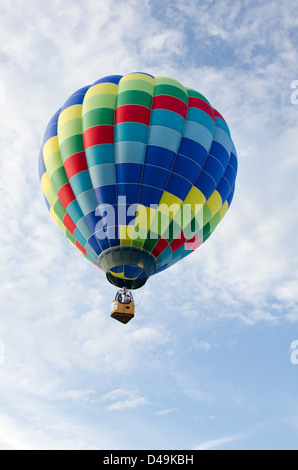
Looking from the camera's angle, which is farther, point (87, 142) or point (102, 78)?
point (102, 78)

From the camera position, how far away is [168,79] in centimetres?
1438

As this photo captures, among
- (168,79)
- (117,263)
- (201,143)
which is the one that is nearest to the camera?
(117,263)

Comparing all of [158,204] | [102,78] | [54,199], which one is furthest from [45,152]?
[158,204]

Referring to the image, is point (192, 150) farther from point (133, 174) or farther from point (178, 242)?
point (178, 242)

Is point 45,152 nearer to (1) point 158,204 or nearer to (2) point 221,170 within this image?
(1) point 158,204

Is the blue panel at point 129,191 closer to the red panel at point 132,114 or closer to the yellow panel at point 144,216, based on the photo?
the yellow panel at point 144,216

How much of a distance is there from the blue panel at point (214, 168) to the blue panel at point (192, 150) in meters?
0.27

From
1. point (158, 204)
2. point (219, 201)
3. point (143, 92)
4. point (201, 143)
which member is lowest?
point (158, 204)

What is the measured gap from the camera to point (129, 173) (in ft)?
41.4

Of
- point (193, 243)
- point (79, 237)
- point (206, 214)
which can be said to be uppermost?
point (206, 214)

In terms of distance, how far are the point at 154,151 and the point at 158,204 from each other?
4.53 feet

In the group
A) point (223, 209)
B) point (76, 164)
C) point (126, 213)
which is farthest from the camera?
point (223, 209)

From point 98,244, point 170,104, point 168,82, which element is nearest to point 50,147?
point 98,244

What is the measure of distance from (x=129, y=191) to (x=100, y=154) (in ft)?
4.24
